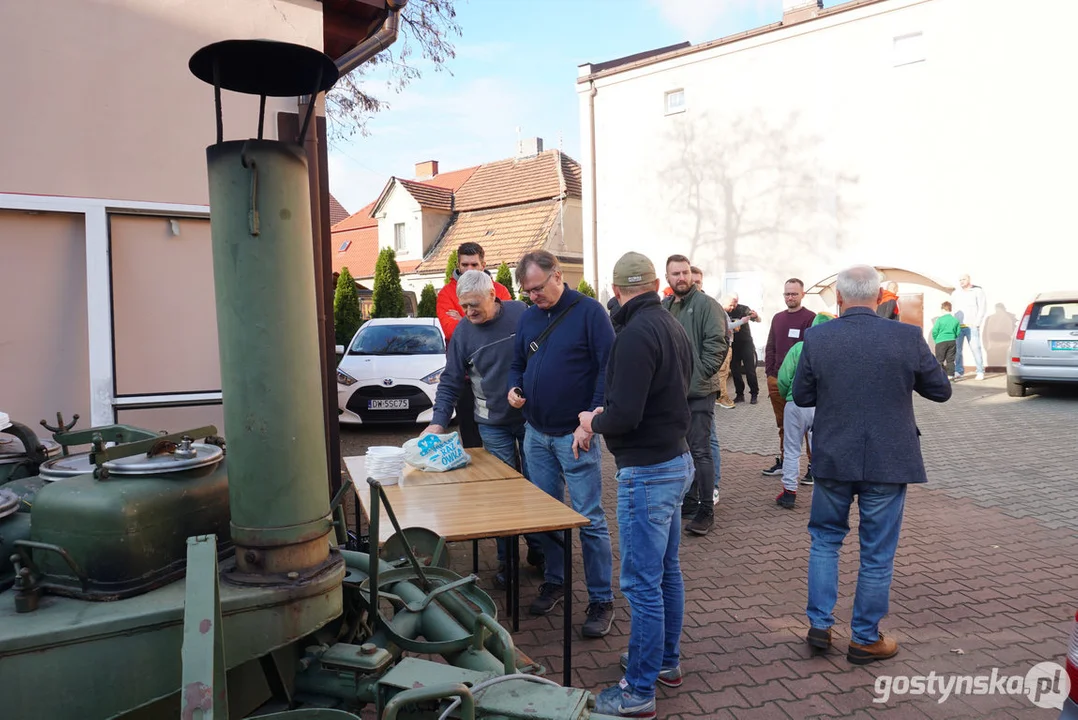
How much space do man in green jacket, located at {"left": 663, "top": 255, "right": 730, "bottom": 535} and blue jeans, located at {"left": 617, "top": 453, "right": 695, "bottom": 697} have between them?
8.30ft

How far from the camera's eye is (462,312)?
5.63 m

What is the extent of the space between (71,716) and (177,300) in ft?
13.1

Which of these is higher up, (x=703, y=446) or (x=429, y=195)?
(x=429, y=195)

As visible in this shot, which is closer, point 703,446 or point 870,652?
point 870,652

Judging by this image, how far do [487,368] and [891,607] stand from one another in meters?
2.72

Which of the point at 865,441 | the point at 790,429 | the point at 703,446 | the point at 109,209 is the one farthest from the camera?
the point at 790,429

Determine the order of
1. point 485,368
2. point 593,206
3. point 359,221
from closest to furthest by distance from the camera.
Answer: point 485,368
point 593,206
point 359,221

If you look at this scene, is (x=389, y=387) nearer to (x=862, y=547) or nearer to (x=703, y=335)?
(x=703, y=335)

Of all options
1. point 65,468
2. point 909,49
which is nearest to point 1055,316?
point 909,49

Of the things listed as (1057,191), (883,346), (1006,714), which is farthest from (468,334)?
(1057,191)

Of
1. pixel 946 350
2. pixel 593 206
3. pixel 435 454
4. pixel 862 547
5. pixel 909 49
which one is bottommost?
pixel 862 547

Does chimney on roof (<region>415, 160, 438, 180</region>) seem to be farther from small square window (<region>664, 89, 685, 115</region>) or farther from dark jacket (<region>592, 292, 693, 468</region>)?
dark jacket (<region>592, 292, 693, 468</region>)

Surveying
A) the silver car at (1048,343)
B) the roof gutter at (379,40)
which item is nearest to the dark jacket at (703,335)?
the roof gutter at (379,40)

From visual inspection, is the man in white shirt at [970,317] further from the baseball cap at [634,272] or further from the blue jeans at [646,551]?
the blue jeans at [646,551]
